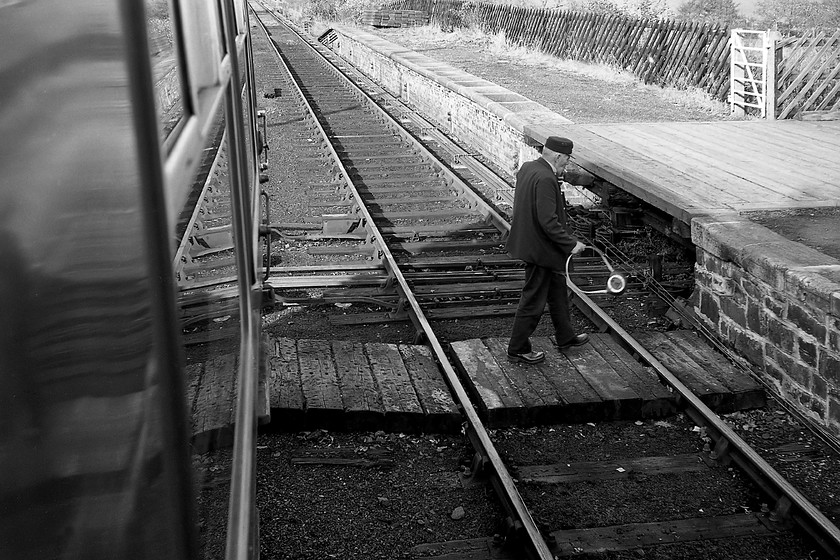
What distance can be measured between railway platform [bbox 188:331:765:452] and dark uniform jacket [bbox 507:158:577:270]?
699mm

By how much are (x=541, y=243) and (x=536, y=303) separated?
40 cm

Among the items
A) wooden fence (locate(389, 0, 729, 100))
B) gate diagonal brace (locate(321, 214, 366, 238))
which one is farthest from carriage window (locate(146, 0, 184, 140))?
wooden fence (locate(389, 0, 729, 100))

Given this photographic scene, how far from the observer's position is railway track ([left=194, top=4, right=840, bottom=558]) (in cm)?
397

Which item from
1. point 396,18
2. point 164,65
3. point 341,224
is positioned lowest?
point 341,224

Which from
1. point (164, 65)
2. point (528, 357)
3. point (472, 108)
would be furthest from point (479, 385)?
point (472, 108)

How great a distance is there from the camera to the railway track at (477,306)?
3973 mm

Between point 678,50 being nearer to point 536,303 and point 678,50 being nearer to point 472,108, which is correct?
point 472,108

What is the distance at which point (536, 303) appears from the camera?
18.2 ft

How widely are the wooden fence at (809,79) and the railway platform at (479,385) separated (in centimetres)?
697

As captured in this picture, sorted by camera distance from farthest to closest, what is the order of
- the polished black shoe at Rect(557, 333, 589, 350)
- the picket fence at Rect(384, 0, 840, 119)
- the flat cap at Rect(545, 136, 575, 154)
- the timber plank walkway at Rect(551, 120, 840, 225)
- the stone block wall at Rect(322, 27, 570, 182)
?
1. the picket fence at Rect(384, 0, 840, 119)
2. the stone block wall at Rect(322, 27, 570, 182)
3. the timber plank walkway at Rect(551, 120, 840, 225)
4. the polished black shoe at Rect(557, 333, 589, 350)
5. the flat cap at Rect(545, 136, 575, 154)

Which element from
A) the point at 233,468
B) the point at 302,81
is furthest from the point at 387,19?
the point at 233,468

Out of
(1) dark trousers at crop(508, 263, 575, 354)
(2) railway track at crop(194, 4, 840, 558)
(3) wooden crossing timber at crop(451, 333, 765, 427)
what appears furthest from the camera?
(1) dark trousers at crop(508, 263, 575, 354)

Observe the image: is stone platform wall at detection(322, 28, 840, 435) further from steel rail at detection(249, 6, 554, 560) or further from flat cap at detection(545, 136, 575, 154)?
steel rail at detection(249, 6, 554, 560)

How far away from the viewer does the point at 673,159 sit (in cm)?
869
